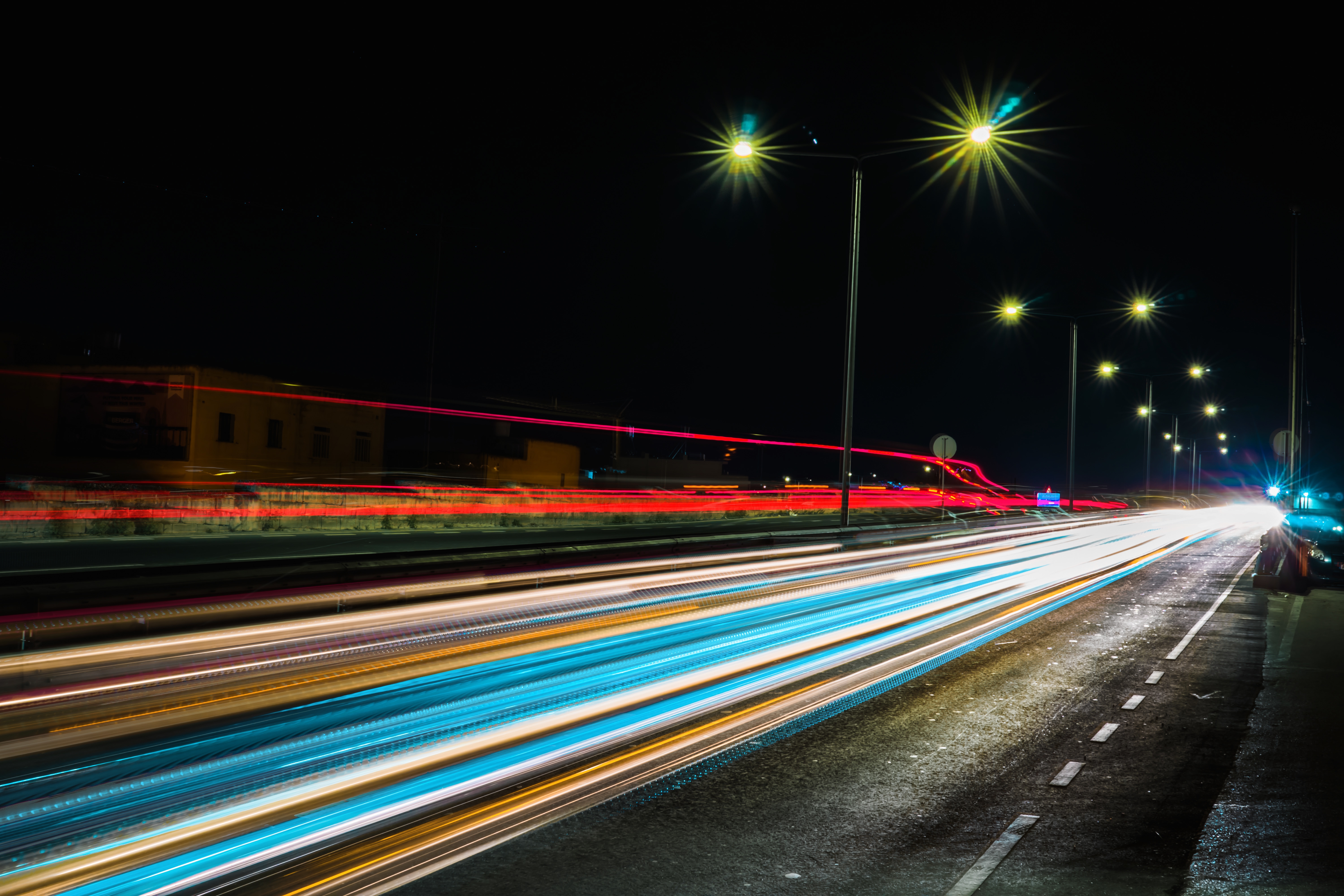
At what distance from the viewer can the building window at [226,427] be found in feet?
146

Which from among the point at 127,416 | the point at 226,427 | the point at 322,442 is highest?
the point at 127,416

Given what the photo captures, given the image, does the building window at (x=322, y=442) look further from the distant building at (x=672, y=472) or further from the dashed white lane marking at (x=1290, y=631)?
the dashed white lane marking at (x=1290, y=631)

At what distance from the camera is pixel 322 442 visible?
5062 centimetres

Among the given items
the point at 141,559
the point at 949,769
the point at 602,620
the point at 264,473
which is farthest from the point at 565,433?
the point at 949,769

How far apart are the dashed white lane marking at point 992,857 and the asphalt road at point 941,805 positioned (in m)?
0.03

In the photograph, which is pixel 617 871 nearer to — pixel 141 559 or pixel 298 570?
pixel 298 570

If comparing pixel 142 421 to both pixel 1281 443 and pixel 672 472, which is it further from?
pixel 1281 443

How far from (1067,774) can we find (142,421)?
45.9m

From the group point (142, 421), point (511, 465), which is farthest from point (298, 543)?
point (511, 465)

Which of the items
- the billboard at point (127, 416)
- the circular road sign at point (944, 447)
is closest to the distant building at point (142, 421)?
the billboard at point (127, 416)

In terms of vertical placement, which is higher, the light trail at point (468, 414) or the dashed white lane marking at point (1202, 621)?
the light trail at point (468, 414)

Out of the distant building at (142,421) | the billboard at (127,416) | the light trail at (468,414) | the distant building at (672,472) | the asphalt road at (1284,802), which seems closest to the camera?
the asphalt road at (1284,802)

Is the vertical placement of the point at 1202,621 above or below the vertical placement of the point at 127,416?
below

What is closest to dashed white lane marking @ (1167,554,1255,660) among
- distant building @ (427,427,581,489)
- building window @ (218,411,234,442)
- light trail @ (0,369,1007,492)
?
light trail @ (0,369,1007,492)
